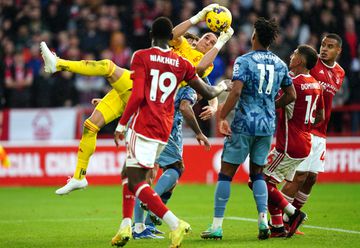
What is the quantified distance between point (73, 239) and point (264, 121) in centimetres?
288

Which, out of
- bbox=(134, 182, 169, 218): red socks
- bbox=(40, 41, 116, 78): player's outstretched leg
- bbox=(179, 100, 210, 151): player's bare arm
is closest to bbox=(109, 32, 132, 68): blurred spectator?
bbox=(179, 100, 210, 151): player's bare arm

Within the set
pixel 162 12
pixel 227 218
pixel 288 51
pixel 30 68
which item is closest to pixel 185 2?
pixel 162 12

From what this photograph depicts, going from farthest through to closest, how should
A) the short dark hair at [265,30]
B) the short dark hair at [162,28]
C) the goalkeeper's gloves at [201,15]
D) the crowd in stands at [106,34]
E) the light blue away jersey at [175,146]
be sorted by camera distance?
the crowd in stands at [106,34]
the light blue away jersey at [175,146]
the goalkeeper's gloves at [201,15]
the short dark hair at [265,30]
the short dark hair at [162,28]

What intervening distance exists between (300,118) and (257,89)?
109 cm

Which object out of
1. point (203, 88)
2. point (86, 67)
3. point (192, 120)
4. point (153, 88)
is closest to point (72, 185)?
point (86, 67)

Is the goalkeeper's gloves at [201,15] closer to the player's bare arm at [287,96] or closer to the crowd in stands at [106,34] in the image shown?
the player's bare arm at [287,96]

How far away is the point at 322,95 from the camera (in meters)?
11.6

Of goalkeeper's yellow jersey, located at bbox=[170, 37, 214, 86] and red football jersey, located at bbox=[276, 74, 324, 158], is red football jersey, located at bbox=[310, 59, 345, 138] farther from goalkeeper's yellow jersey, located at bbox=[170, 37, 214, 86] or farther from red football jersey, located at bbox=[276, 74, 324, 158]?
goalkeeper's yellow jersey, located at bbox=[170, 37, 214, 86]

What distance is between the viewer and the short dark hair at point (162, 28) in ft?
32.2

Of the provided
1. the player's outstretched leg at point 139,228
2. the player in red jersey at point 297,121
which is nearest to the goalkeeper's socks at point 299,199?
the player in red jersey at point 297,121

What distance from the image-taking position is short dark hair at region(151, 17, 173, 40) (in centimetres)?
982

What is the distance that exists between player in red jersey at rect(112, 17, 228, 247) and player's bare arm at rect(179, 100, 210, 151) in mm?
1504

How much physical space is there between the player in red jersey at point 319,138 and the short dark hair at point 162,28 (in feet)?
9.82

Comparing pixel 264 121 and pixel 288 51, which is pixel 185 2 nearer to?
pixel 288 51
